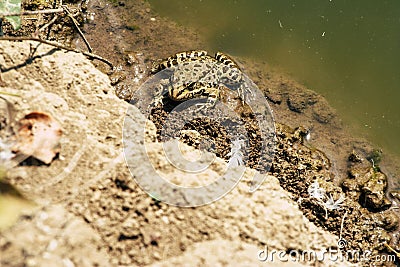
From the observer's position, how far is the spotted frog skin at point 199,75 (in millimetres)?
6172

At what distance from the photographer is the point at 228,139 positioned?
5.85 metres

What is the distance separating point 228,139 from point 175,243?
257 cm

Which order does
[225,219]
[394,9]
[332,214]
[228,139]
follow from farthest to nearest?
[394,9], [228,139], [332,214], [225,219]

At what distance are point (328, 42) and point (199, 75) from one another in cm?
254

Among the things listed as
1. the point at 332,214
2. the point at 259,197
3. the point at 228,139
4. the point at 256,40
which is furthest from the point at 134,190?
the point at 256,40

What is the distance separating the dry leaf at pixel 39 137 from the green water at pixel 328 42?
3748 millimetres

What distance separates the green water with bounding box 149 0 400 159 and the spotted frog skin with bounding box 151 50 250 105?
0.50 m

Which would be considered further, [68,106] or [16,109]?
[68,106]

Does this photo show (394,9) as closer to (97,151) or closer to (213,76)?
(213,76)

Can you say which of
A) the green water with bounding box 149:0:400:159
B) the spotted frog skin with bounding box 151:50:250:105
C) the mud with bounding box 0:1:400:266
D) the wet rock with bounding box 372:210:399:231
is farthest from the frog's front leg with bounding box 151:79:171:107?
the wet rock with bounding box 372:210:399:231

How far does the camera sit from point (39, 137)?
3871mm

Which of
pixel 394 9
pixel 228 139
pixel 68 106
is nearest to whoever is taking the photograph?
pixel 68 106

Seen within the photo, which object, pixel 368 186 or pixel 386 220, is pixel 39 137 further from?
pixel 386 220

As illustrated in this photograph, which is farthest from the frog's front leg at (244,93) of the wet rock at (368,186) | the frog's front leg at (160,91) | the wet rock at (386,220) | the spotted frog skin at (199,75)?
the wet rock at (386,220)
